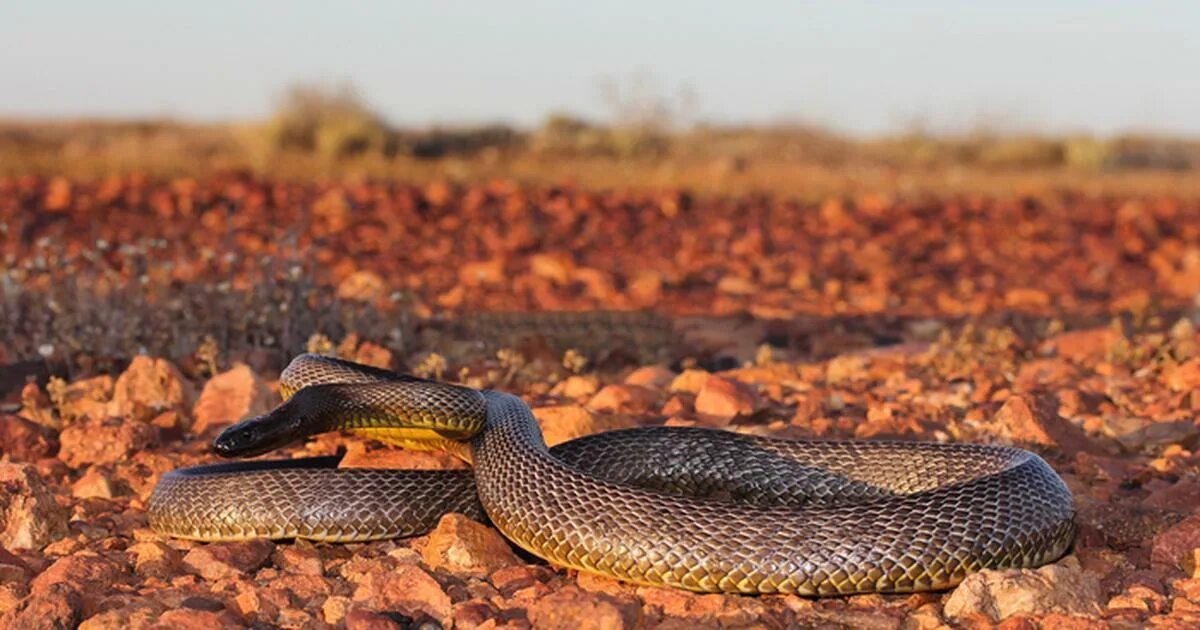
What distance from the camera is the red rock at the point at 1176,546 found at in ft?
17.8

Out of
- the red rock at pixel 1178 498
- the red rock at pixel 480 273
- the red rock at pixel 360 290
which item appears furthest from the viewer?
the red rock at pixel 480 273

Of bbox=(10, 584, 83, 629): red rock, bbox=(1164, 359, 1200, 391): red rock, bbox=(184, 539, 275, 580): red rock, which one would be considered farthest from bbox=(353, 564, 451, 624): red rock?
bbox=(1164, 359, 1200, 391): red rock

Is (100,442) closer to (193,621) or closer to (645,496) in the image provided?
(193,621)

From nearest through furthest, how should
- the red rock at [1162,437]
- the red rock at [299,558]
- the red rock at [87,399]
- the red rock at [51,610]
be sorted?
the red rock at [51,610]
the red rock at [299,558]
the red rock at [1162,437]
the red rock at [87,399]

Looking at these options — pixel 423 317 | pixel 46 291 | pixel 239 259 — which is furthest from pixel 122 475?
pixel 239 259

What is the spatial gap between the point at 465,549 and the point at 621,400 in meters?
2.28

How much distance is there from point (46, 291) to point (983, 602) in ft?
21.3

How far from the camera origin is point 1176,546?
17.9 feet

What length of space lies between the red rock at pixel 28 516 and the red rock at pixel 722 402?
305cm

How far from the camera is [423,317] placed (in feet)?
33.3

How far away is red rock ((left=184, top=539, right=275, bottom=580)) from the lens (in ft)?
17.5

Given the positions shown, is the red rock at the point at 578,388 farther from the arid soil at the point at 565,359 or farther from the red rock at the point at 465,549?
the red rock at the point at 465,549

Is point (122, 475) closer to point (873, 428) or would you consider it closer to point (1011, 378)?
point (873, 428)

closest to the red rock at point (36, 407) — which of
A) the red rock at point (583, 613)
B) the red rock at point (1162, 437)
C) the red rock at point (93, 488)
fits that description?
the red rock at point (93, 488)
